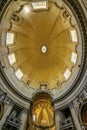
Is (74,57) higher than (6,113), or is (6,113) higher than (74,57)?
(74,57)

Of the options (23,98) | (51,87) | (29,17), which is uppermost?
(29,17)

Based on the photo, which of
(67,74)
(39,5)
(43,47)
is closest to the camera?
(39,5)

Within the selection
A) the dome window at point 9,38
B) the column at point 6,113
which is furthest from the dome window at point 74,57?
the column at point 6,113

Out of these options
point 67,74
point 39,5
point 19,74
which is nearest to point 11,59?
point 19,74

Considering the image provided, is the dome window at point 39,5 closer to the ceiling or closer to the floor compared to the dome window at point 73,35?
closer to the ceiling

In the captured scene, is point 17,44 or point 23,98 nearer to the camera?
point 23,98

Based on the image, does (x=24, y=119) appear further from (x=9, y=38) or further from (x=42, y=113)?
(x=9, y=38)

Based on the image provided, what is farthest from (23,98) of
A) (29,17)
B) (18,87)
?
(29,17)

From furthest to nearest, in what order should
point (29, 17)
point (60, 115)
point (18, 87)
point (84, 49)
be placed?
1. point (29, 17)
2. point (18, 87)
3. point (60, 115)
4. point (84, 49)

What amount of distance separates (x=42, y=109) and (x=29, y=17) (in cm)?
857

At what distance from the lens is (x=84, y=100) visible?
20484 mm

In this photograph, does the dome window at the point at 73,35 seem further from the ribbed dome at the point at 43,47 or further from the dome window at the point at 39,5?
the dome window at the point at 39,5

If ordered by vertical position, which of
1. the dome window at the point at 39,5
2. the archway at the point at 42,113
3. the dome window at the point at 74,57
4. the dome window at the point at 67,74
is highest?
the dome window at the point at 39,5

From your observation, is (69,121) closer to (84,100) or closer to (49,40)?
(84,100)
